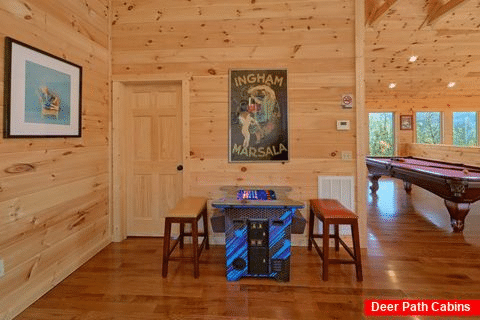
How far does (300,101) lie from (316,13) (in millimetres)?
1035

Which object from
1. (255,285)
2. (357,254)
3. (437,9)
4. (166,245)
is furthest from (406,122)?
(166,245)

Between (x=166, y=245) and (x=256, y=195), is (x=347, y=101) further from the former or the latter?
(x=166, y=245)

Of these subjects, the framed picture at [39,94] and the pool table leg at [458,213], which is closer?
the framed picture at [39,94]

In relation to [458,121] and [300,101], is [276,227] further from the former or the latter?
[458,121]

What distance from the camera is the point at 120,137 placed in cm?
349

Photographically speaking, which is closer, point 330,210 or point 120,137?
point 330,210

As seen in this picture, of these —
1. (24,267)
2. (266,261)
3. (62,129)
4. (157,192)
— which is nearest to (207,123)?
(157,192)

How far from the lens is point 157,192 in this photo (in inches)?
143

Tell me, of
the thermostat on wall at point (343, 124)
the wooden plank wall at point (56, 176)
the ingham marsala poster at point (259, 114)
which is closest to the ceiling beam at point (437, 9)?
the thermostat on wall at point (343, 124)

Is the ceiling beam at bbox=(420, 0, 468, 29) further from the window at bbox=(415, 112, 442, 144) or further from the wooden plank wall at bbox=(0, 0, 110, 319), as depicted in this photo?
the window at bbox=(415, 112, 442, 144)

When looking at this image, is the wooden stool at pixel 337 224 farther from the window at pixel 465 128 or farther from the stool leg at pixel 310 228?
the window at pixel 465 128

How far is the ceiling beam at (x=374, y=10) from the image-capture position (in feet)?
13.1

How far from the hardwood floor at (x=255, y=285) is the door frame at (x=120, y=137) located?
362 mm

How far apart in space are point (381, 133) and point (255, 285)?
880 cm
